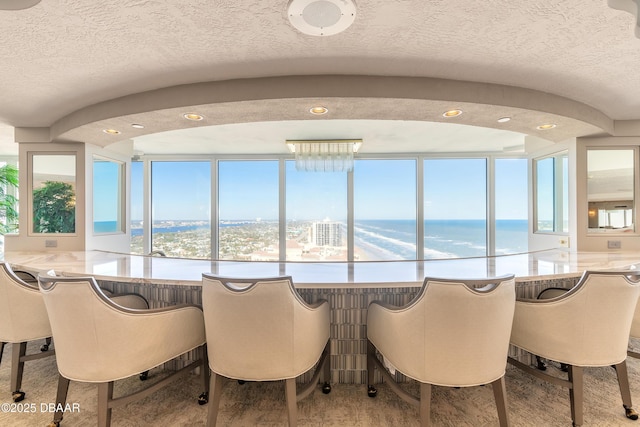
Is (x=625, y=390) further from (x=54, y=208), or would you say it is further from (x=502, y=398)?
(x=54, y=208)

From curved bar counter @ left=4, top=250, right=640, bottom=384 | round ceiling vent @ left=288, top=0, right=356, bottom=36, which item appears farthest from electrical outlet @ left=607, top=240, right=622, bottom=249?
round ceiling vent @ left=288, top=0, right=356, bottom=36

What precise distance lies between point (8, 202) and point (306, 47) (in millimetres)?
5036

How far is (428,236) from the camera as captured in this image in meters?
4.84

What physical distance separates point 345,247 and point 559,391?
11.0 ft

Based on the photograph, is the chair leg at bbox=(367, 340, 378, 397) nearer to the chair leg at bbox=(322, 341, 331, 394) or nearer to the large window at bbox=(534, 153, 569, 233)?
the chair leg at bbox=(322, 341, 331, 394)

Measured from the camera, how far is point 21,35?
4.73 ft

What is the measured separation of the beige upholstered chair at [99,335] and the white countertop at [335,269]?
0.24m

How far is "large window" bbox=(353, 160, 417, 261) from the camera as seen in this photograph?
4.86 m

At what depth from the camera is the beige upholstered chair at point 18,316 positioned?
5.64 feet

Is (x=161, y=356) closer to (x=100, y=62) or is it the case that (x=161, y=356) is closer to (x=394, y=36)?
(x=100, y=62)

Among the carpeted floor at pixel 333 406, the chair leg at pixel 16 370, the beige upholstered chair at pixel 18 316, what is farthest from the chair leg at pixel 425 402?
the chair leg at pixel 16 370

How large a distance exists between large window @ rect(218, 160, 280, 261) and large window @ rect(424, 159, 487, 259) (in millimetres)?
2707

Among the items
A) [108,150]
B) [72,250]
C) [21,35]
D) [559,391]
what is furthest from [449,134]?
[72,250]

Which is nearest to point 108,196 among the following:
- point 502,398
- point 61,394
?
point 61,394
